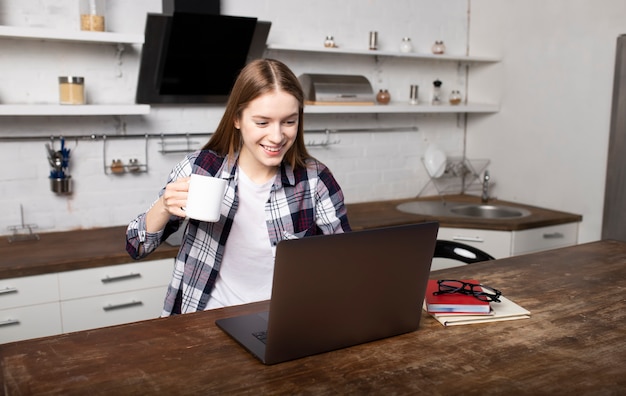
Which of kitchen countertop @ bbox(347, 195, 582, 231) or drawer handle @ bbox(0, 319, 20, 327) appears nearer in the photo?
drawer handle @ bbox(0, 319, 20, 327)

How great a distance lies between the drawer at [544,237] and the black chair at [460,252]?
3.54 feet

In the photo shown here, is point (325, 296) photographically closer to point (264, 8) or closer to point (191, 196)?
point (191, 196)

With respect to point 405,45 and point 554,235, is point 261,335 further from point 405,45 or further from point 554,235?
point 405,45

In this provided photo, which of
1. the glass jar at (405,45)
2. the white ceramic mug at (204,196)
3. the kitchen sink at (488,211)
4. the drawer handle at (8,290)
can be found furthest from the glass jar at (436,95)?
the white ceramic mug at (204,196)

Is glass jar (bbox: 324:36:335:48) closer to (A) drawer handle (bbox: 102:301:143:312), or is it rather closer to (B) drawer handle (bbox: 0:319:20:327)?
(A) drawer handle (bbox: 102:301:143:312)

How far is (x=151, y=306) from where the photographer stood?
2.61 m

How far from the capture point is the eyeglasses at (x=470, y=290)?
4.99 ft

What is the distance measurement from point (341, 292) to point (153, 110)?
214 centimetres

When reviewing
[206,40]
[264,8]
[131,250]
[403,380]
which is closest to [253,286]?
[131,250]

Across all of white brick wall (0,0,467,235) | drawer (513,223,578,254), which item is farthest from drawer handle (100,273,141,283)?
drawer (513,223,578,254)

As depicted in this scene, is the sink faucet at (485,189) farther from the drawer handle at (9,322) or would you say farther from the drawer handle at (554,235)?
the drawer handle at (9,322)

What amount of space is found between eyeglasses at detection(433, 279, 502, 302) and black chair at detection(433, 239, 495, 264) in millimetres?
581

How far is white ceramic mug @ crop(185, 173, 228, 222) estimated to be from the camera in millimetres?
1336

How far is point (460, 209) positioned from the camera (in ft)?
12.4
